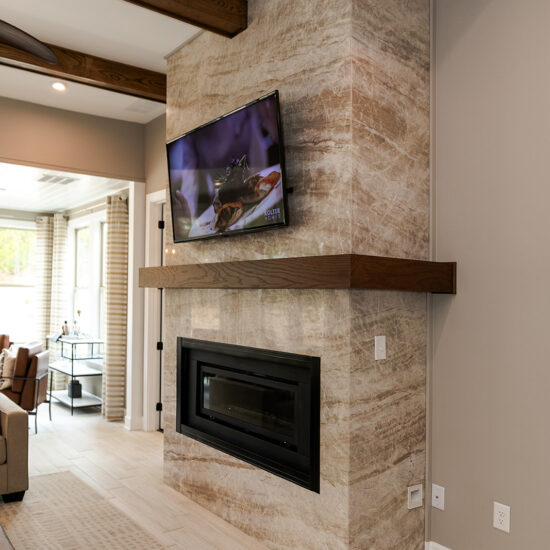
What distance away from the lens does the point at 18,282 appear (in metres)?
7.88

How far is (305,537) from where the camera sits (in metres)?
2.63

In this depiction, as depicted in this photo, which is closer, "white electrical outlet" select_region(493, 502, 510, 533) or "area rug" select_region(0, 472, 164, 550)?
"white electrical outlet" select_region(493, 502, 510, 533)

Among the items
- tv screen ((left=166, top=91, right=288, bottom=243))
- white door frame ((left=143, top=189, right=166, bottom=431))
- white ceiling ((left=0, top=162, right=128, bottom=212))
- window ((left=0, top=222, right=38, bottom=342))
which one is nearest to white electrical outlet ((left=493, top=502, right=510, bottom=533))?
tv screen ((left=166, top=91, right=288, bottom=243))

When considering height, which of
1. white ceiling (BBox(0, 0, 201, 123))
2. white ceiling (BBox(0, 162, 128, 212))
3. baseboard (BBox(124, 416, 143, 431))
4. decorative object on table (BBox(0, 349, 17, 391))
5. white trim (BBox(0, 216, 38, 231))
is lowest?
baseboard (BBox(124, 416, 143, 431))

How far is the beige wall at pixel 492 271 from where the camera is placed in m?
2.32

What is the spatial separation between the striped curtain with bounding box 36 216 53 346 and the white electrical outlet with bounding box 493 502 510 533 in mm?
6602

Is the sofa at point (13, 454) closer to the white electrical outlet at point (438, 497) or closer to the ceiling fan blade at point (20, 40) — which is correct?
the ceiling fan blade at point (20, 40)

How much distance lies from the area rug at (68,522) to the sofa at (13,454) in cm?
10

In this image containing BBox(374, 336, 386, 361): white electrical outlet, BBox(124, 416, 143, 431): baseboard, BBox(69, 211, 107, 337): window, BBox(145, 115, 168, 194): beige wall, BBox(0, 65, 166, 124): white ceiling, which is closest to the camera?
BBox(374, 336, 386, 361): white electrical outlet

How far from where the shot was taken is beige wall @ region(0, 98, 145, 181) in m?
4.66

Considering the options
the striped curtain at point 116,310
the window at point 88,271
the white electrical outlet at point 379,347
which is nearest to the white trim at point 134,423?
the striped curtain at point 116,310

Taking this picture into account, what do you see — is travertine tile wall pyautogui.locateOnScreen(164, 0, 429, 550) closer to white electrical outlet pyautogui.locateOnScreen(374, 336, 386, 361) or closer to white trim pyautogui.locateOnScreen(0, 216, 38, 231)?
white electrical outlet pyautogui.locateOnScreen(374, 336, 386, 361)

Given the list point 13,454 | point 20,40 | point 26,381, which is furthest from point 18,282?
point 20,40

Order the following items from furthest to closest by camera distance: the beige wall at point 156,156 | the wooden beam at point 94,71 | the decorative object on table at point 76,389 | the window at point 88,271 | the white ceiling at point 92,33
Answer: the window at point 88,271, the decorative object on table at point 76,389, the beige wall at point 156,156, the wooden beam at point 94,71, the white ceiling at point 92,33
